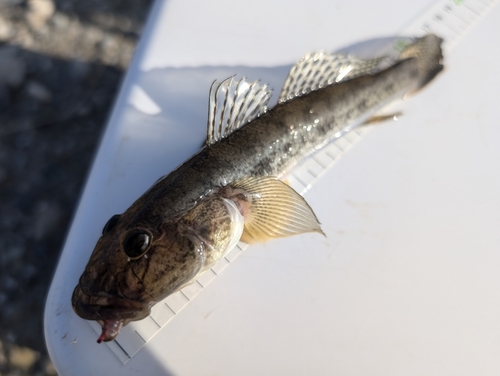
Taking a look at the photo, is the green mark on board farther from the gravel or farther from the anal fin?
the gravel

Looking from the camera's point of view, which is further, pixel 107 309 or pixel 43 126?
pixel 43 126

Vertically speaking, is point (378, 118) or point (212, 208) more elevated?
point (212, 208)

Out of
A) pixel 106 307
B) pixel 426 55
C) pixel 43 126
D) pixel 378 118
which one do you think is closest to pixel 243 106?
pixel 378 118

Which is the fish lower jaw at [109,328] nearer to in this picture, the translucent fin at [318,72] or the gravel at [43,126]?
the gravel at [43,126]

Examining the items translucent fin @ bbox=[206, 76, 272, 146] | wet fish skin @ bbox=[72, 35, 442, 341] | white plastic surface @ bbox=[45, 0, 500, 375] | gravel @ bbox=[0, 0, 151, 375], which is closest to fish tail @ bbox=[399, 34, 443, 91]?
white plastic surface @ bbox=[45, 0, 500, 375]

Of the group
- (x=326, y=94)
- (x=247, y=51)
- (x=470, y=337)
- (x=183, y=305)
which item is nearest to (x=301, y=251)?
(x=183, y=305)

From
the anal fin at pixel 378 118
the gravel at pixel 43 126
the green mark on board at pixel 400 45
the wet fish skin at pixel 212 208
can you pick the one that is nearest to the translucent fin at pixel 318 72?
the wet fish skin at pixel 212 208

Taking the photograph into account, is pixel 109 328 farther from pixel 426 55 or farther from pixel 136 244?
pixel 426 55

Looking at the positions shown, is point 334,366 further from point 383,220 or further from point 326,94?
point 326,94
